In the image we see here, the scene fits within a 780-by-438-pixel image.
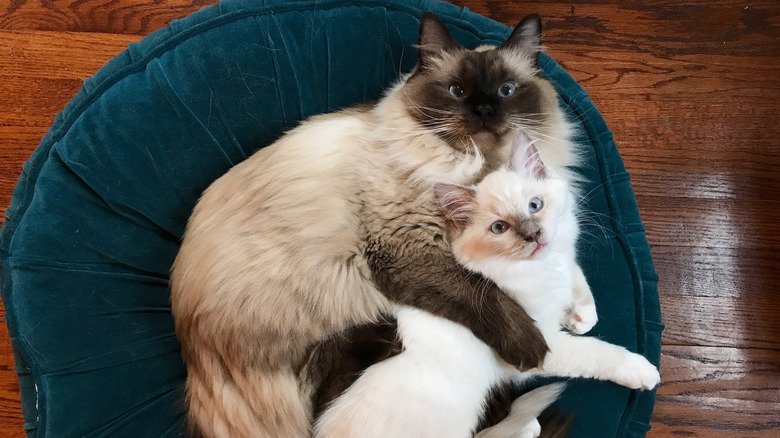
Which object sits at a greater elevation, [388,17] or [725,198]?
[388,17]

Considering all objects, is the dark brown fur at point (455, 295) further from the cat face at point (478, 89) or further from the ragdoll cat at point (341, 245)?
the cat face at point (478, 89)

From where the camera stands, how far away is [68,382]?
125cm

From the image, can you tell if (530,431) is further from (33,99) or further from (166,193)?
(33,99)

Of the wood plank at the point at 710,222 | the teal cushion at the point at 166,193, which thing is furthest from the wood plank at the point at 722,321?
the teal cushion at the point at 166,193

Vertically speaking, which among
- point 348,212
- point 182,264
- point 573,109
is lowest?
point 182,264

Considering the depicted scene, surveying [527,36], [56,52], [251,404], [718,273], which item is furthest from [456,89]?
[56,52]

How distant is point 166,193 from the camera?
1416 mm

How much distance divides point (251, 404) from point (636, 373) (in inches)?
35.1

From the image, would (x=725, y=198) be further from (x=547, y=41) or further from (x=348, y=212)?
(x=348, y=212)

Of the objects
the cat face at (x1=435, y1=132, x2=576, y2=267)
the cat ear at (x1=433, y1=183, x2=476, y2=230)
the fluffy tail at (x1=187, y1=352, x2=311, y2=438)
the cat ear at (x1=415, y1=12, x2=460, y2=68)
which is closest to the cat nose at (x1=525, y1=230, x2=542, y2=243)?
the cat face at (x1=435, y1=132, x2=576, y2=267)

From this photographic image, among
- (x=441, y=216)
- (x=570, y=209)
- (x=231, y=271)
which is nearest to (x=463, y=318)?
(x=441, y=216)

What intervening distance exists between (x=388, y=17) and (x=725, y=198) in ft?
4.12

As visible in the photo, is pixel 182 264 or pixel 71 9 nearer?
pixel 182 264

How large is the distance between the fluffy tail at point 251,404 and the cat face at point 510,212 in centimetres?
48
